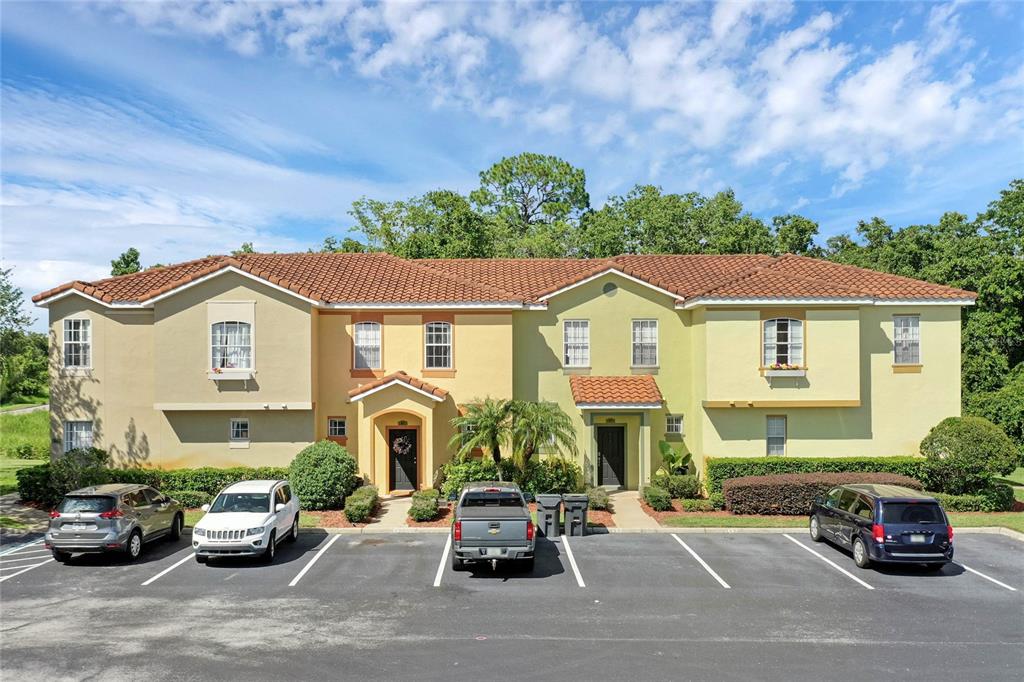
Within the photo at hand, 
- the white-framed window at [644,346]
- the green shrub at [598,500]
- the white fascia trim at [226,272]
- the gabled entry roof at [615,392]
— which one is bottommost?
the green shrub at [598,500]

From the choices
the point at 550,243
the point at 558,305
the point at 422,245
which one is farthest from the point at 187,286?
the point at 550,243

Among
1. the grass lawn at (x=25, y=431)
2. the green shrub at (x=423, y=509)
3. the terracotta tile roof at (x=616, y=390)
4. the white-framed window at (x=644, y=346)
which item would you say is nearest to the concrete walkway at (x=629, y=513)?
the terracotta tile roof at (x=616, y=390)

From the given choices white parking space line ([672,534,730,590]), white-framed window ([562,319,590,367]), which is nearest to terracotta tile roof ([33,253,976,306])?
white-framed window ([562,319,590,367])

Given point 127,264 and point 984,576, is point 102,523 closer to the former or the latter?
point 984,576

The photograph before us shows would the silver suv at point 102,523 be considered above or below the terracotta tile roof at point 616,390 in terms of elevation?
below

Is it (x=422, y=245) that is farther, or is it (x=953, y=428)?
(x=422, y=245)

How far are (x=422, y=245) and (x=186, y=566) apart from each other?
2900 cm

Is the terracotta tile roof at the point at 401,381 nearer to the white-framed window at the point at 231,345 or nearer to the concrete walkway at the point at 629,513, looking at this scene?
the white-framed window at the point at 231,345

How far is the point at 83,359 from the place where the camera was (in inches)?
950

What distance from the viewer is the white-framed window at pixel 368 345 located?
24766 millimetres

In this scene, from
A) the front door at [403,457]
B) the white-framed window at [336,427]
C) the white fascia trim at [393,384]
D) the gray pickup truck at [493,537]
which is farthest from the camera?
the white-framed window at [336,427]

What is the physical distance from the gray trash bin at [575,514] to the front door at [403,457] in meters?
7.40

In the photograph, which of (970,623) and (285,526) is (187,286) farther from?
(970,623)

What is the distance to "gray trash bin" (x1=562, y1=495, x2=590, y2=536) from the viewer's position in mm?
18641
